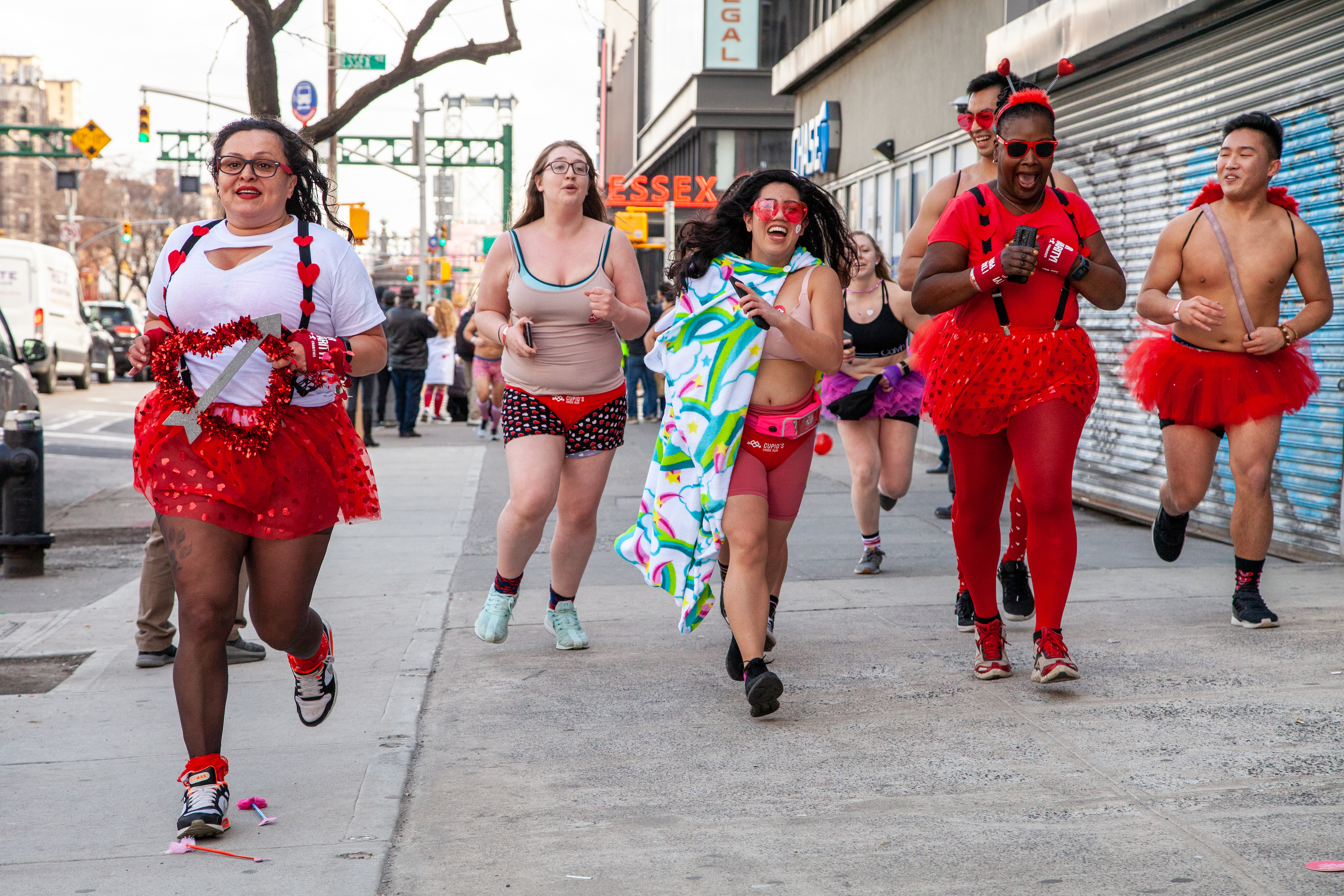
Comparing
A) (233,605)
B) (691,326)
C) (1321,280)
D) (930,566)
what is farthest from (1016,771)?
(930,566)

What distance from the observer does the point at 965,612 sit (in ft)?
18.7

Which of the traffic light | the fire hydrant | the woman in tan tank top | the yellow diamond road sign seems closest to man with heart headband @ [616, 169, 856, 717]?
the woman in tan tank top

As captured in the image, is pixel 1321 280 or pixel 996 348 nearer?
pixel 996 348

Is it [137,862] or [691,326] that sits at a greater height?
[691,326]

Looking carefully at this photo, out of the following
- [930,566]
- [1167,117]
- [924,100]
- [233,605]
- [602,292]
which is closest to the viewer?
[233,605]

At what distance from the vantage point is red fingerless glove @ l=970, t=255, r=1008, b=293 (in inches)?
181

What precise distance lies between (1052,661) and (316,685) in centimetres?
243

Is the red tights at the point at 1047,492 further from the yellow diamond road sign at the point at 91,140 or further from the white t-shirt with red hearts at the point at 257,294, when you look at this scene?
the yellow diamond road sign at the point at 91,140

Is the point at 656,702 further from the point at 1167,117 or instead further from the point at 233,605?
the point at 1167,117

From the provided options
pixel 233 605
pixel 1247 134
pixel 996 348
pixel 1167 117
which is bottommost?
pixel 233 605

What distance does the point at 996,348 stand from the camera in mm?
4785

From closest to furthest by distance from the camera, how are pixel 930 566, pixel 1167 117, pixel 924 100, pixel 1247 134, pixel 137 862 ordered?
pixel 137 862 → pixel 1247 134 → pixel 930 566 → pixel 1167 117 → pixel 924 100

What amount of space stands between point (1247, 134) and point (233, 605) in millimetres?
4359

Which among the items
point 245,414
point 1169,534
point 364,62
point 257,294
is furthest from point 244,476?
point 364,62
